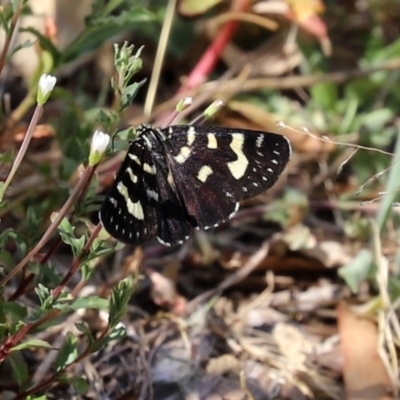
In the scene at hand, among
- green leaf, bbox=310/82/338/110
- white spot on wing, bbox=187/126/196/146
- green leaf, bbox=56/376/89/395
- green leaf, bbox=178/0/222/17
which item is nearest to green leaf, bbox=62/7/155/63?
green leaf, bbox=178/0/222/17

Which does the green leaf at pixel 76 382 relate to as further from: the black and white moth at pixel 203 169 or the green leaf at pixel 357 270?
the green leaf at pixel 357 270

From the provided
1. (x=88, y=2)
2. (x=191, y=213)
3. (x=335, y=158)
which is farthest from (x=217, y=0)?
(x=191, y=213)

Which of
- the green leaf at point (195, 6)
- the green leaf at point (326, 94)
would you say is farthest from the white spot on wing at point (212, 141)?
the green leaf at point (326, 94)

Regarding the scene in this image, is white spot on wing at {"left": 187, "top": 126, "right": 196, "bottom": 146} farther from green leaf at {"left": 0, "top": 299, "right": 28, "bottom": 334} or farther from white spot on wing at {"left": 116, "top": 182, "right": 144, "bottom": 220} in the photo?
green leaf at {"left": 0, "top": 299, "right": 28, "bottom": 334}

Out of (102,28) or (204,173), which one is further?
(102,28)

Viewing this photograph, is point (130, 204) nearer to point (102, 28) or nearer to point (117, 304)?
point (117, 304)

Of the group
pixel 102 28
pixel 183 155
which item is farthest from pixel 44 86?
pixel 102 28

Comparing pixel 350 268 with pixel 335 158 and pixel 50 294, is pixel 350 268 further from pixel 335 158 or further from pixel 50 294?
pixel 50 294

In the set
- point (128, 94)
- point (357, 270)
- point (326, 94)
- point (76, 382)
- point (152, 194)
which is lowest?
point (357, 270)
